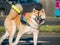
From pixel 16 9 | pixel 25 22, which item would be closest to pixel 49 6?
pixel 16 9

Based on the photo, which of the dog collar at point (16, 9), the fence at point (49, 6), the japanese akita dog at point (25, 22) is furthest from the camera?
the fence at point (49, 6)

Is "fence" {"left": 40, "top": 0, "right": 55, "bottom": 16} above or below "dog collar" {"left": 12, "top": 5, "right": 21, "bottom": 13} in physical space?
below

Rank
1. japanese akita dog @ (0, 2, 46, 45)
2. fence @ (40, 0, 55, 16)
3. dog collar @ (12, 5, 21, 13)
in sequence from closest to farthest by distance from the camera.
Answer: japanese akita dog @ (0, 2, 46, 45) < dog collar @ (12, 5, 21, 13) < fence @ (40, 0, 55, 16)

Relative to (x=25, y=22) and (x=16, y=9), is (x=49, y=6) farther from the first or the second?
(x=25, y=22)

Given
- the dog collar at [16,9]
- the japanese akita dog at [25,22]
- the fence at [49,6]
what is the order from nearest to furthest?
the japanese akita dog at [25,22], the dog collar at [16,9], the fence at [49,6]

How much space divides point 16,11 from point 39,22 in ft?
2.79

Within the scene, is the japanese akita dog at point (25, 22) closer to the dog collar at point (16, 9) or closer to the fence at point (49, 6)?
the dog collar at point (16, 9)

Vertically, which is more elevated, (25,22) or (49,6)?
(25,22)

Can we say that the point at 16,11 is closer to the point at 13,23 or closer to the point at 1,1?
the point at 13,23

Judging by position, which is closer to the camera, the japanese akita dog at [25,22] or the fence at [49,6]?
the japanese akita dog at [25,22]

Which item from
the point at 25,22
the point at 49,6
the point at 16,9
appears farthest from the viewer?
the point at 49,6

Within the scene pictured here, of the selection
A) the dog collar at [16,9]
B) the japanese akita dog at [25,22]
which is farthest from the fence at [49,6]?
the dog collar at [16,9]

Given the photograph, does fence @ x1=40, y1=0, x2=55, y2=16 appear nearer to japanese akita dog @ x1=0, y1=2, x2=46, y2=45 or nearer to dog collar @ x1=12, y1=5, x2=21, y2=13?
japanese akita dog @ x1=0, y1=2, x2=46, y2=45

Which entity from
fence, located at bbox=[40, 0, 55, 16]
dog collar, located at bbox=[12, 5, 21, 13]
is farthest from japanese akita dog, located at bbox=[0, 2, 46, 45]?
fence, located at bbox=[40, 0, 55, 16]
